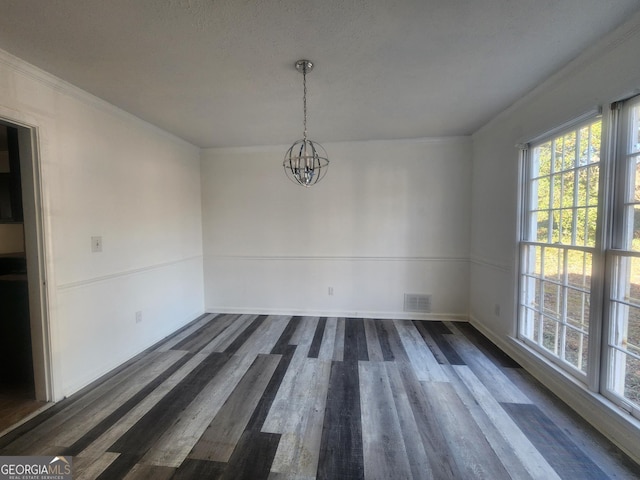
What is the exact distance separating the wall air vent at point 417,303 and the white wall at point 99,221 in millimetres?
3068

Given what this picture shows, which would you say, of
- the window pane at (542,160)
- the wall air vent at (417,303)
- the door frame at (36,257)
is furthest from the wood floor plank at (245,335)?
the window pane at (542,160)

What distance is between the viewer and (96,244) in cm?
228

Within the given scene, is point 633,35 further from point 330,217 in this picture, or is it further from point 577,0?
point 330,217

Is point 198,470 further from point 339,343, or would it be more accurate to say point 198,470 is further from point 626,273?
point 626,273

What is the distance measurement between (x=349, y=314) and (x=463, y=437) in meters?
2.15

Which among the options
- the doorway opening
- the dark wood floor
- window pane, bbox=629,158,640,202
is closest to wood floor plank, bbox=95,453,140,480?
the dark wood floor

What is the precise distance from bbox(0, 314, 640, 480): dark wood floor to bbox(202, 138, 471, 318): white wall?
105 cm

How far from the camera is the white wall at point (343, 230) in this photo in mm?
3492

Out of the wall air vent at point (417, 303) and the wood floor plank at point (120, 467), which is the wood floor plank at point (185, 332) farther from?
the wall air vent at point (417, 303)

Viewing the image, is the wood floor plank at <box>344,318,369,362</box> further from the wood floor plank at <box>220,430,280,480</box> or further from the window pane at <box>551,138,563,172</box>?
the window pane at <box>551,138,563,172</box>

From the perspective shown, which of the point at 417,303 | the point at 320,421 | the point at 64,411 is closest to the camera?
the point at 320,421

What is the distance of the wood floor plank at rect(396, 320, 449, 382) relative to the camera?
2.26 metres

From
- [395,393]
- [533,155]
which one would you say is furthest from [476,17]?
[395,393]

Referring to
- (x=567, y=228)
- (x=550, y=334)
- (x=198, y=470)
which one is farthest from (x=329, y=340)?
(x=567, y=228)
